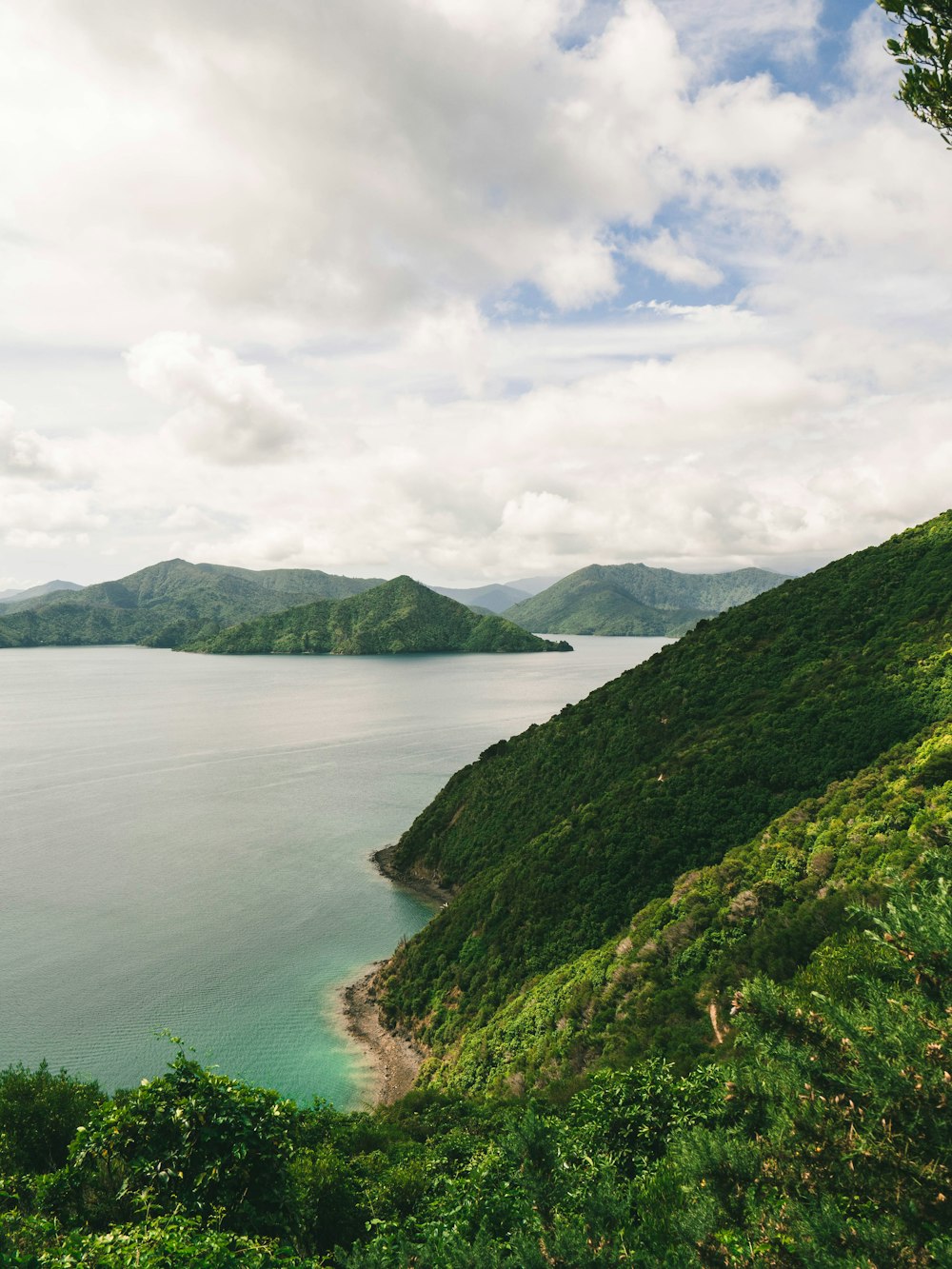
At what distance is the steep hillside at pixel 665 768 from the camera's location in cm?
4053

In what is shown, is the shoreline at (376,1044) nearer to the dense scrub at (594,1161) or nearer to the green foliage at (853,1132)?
the dense scrub at (594,1161)

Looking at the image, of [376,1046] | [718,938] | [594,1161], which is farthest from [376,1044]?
[594,1161]

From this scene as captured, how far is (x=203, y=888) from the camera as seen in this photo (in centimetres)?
6331

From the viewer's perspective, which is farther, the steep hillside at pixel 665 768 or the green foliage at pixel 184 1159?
the steep hillside at pixel 665 768

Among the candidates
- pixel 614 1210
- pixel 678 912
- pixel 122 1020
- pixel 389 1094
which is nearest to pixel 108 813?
pixel 122 1020

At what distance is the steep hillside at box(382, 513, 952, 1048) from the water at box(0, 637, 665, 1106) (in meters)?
7.38

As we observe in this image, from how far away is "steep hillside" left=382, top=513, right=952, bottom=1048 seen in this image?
40.5 m

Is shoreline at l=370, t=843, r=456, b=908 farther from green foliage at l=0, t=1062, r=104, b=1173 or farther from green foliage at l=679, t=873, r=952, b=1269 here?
green foliage at l=679, t=873, r=952, b=1269

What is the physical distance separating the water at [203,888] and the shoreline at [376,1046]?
934 mm

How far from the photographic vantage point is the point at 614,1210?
8.39 m

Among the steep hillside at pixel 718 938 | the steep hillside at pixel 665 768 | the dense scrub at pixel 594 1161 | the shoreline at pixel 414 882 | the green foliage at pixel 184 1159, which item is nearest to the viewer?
the dense scrub at pixel 594 1161

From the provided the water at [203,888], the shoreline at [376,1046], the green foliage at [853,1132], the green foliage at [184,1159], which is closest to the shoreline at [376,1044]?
the shoreline at [376,1046]

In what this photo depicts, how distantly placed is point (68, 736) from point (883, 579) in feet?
476

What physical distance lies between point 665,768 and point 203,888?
158ft
